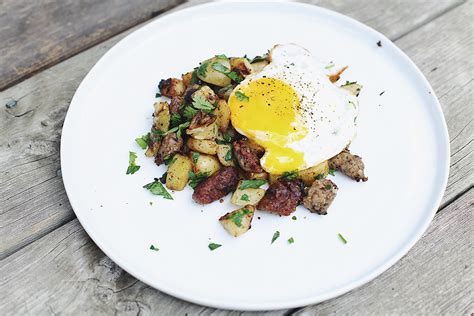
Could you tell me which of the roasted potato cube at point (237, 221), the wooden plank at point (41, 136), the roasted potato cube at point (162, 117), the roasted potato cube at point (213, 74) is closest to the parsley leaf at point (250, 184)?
the roasted potato cube at point (237, 221)

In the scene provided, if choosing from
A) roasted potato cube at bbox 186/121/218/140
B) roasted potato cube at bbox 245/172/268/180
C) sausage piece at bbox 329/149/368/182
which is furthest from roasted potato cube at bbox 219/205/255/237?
sausage piece at bbox 329/149/368/182

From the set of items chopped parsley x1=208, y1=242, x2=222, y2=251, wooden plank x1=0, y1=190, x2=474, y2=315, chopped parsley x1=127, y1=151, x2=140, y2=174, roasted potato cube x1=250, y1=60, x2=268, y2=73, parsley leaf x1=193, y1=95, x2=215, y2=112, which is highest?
parsley leaf x1=193, y1=95, x2=215, y2=112

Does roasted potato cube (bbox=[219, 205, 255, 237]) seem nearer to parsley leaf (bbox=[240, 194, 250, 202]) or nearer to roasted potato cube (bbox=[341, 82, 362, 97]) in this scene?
parsley leaf (bbox=[240, 194, 250, 202])

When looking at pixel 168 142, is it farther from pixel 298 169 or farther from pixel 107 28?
pixel 107 28

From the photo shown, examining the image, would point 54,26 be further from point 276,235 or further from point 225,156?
point 276,235

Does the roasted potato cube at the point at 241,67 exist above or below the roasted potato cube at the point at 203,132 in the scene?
above

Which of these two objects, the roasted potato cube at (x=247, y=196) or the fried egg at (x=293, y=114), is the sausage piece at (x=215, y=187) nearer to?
the roasted potato cube at (x=247, y=196)
